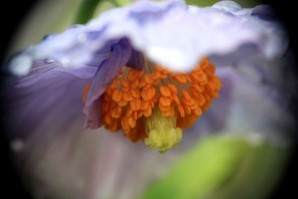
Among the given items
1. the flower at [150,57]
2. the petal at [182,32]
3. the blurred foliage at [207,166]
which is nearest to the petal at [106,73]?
the flower at [150,57]

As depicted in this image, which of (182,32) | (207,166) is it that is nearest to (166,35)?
(182,32)

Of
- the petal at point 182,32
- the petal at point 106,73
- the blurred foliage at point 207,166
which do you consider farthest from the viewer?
the blurred foliage at point 207,166

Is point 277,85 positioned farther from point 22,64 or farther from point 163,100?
point 22,64

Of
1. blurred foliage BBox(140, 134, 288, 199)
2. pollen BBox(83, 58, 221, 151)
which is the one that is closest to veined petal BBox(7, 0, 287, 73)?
pollen BBox(83, 58, 221, 151)

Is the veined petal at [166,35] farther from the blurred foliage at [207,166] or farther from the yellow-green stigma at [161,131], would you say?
the blurred foliage at [207,166]

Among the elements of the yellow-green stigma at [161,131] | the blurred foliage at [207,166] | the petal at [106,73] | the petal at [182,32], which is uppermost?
the petal at [182,32]

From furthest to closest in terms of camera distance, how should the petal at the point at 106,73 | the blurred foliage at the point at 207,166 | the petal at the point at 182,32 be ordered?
1. the blurred foliage at the point at 207,166
2. the petal at the point at 106,73
3. the petal at the point at 182,32

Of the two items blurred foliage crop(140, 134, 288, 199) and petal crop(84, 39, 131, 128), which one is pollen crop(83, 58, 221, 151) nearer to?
petal crop(84, 39, 131, 128)

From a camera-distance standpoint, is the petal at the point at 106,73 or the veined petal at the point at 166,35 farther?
the petal at the point at 106,73

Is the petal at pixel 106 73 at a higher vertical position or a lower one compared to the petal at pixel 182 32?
lower

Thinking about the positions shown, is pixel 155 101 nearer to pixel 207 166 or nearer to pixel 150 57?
pixel 150 57
